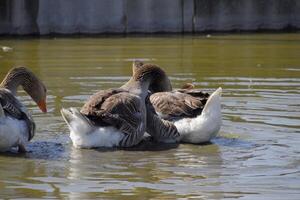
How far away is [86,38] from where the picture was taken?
73.2ft

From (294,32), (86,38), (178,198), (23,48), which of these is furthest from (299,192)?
(294,32)

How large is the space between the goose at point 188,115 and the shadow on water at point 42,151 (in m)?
1.10

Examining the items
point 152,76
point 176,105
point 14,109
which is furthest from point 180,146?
point 14,109

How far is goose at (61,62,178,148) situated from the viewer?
9031 millimetres

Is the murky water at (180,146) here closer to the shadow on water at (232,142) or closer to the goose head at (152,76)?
the shadow on water at (232,142)

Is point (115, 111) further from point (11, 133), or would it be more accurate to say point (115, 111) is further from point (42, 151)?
point (11, 133)

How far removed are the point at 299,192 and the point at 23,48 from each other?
13.2m

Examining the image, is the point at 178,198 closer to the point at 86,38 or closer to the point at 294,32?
the point at 86,38

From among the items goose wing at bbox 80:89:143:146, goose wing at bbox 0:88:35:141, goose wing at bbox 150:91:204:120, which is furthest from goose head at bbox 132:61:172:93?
goose wing at bbox 0:88:35:141

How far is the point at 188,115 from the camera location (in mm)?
9820

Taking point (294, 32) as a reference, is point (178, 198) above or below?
above

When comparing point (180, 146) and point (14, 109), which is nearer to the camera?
point (14, 109)

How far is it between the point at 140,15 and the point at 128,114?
46.5 ft

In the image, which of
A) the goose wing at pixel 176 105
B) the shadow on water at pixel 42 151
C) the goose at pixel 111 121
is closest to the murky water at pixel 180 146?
the shadow on water at pixel 42 151
